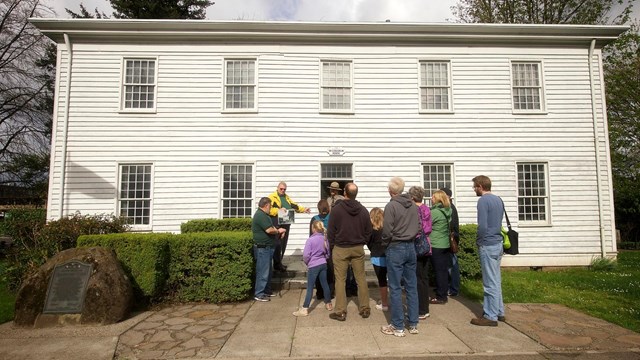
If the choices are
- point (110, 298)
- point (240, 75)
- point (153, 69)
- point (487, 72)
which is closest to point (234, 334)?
point (110, 298)

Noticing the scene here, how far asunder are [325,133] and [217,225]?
4296mm

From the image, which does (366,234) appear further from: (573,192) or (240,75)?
(573,192)

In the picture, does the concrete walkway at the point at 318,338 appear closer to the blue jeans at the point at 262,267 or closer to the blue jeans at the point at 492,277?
the blue jeans at the point at 492,277

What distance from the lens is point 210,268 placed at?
6914 millimetres

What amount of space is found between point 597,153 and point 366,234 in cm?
1008

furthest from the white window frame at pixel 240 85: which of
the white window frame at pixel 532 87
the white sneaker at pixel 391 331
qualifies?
the white window frame at pixel 532 87

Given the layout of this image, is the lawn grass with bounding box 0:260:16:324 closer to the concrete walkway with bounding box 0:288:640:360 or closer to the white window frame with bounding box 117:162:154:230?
the concrete walkway with bounding box 0:288:640:360

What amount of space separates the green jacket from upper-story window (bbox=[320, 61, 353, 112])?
5682mm

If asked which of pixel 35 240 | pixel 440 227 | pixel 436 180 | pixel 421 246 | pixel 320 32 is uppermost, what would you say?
pixel 320 32

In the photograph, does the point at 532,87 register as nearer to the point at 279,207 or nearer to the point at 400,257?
the point at 279,207

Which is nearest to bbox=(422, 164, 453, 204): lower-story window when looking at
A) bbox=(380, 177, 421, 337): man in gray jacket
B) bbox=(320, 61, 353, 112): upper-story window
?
bbox=(320, 61, 353, 112): upper-story window

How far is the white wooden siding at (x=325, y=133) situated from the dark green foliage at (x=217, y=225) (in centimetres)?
98

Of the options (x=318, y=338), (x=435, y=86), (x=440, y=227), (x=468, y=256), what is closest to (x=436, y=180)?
(x=435, y=86)

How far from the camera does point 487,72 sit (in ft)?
38.2
